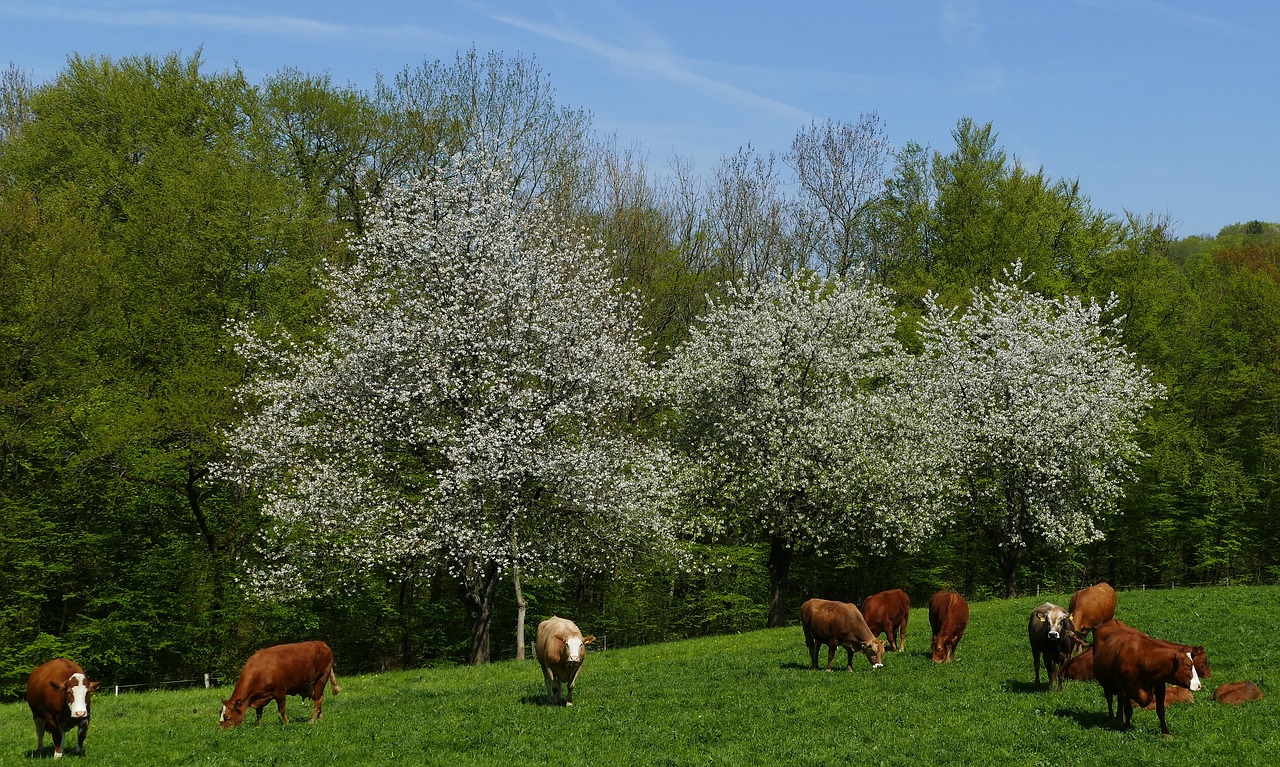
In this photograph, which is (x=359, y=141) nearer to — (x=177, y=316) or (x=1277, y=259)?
(x=177, y=316)

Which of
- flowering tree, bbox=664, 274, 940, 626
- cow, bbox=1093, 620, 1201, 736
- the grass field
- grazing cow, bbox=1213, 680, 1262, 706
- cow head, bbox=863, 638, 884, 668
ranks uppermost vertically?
flowering tree, bbox=664, 274, 940, 626

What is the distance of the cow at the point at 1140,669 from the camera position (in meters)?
15.7

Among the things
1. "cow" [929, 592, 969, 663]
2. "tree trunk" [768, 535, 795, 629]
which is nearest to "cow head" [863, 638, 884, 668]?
"cow" [929, 592, 969, 663]

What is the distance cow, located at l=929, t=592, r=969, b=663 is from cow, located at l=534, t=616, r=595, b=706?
29.7 feet

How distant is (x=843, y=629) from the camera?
23203mm

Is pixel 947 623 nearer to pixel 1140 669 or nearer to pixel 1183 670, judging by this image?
pixel 1140 669

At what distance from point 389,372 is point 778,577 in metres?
19.4

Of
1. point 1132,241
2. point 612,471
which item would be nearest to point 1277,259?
point 1132,241

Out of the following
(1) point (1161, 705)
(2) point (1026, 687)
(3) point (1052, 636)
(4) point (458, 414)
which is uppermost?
(4) point (458, 414)

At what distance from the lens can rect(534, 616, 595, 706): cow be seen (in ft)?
66.8

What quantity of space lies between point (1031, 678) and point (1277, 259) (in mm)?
73546

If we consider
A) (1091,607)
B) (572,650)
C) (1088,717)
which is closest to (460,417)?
(572,650)

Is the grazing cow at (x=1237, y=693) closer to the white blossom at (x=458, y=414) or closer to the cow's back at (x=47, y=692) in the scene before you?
the white blossom at (x=458, y=414)

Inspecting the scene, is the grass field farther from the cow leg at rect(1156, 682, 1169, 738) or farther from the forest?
the forest
